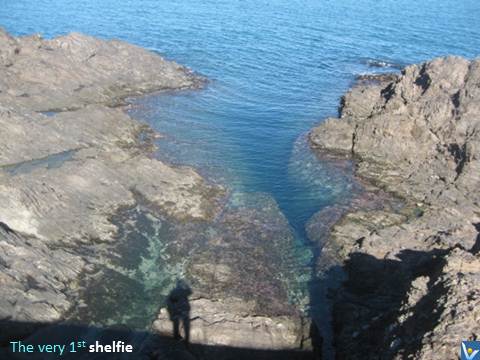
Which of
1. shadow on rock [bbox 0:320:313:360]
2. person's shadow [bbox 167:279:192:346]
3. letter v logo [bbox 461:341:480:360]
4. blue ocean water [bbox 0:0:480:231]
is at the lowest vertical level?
letter v logo [bbox 461:341:480:360]

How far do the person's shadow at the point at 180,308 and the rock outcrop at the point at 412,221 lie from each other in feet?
24.4

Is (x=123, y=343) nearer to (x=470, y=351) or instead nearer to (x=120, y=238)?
(x=120, y=238)

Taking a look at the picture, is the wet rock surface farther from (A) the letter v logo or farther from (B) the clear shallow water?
(A) the letter v logo

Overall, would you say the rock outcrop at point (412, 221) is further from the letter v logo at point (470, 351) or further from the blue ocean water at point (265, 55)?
the blue ocean water at point (265, 55)

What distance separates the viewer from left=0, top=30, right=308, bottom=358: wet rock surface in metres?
25.9

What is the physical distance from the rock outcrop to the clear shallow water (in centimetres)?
438

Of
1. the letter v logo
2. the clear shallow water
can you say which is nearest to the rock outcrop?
the letter v logo

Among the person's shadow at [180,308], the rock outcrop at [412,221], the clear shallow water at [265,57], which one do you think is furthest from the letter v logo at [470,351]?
the clear shallow water at [265,57]

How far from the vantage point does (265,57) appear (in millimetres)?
77250

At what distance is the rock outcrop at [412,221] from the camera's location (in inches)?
836

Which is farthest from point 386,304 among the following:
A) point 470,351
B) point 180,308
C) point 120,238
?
point 120,238

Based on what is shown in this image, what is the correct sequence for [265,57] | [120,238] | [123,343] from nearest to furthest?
[123,343]
[120,238]
[265,57]

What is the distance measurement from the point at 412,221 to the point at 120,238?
1930cm

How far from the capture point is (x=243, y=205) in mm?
37562
